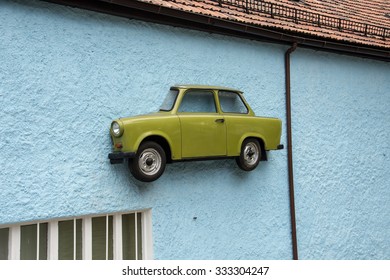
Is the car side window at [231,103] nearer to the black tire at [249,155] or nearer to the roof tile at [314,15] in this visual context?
the black tire at [249,155]

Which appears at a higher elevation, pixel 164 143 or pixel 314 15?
pixel 314 15

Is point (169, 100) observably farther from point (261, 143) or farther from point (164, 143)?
point (261, 143)

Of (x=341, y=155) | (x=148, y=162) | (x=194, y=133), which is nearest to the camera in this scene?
(x=148, y=162)

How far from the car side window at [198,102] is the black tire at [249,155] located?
57 centimetres

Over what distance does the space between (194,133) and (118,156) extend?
89 centimetres

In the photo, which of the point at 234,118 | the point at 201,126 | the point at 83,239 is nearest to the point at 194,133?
the point at 201,126

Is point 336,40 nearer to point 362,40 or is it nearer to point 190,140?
point 362,40

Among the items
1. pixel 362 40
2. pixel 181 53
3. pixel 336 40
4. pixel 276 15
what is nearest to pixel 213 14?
pixel 181 53

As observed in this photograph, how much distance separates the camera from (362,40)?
6.72 meters

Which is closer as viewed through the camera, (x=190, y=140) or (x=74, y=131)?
(x=74, y=131)

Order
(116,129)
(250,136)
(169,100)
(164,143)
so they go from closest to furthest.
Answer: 1. (116,129)
2. (164,143)
3. (169,100)
4. (250,136)

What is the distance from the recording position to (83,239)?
455 cm

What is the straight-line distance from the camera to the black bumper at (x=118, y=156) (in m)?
4.36

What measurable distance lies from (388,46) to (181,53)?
3622mm
